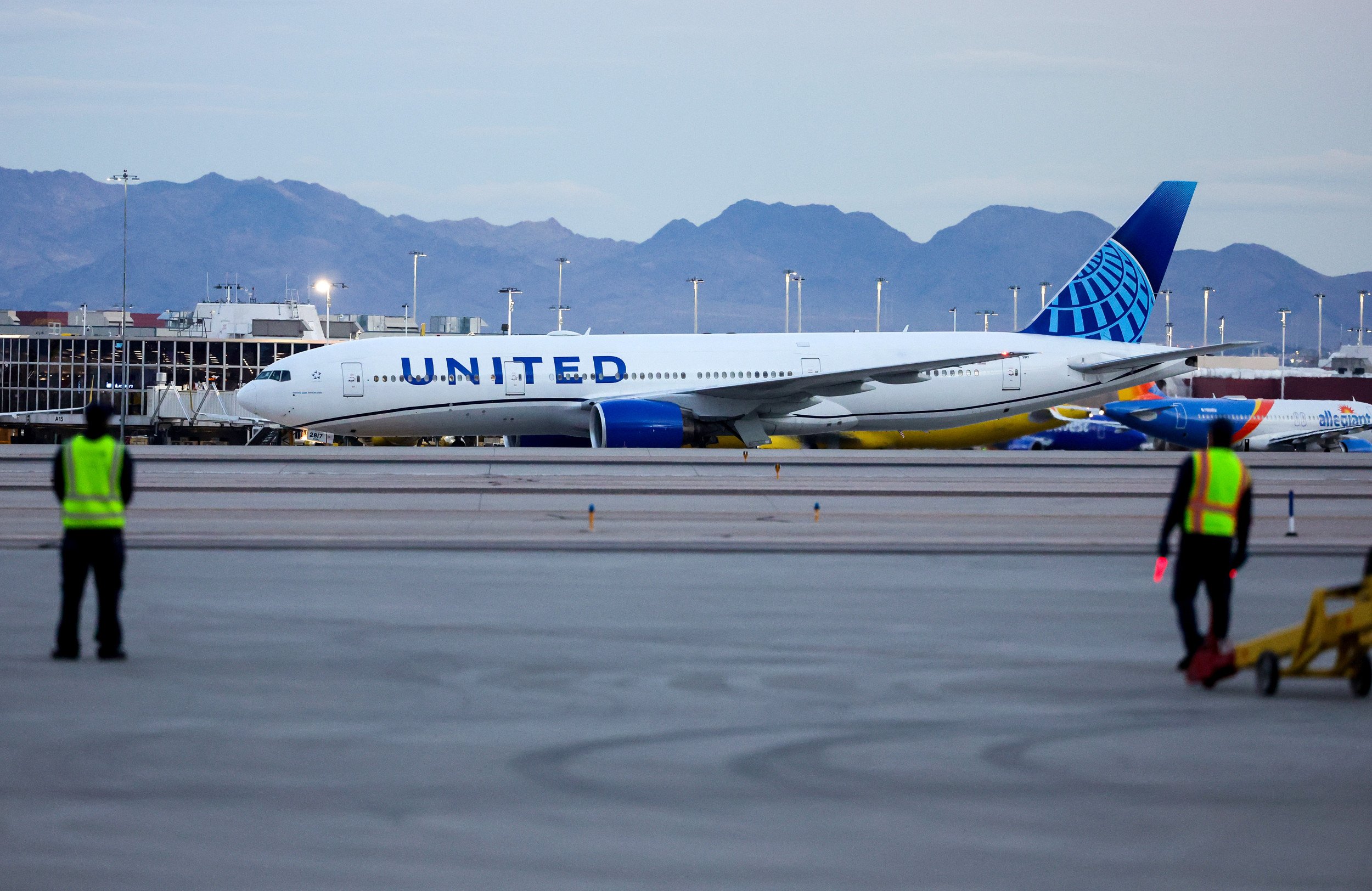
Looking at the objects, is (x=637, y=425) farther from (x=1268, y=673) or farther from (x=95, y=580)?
(x=1268, y=673)

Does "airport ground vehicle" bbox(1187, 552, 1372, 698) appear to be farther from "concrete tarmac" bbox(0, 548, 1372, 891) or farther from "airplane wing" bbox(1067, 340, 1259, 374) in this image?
"airplane wing" bbox(1067, 340, 1259, 374)

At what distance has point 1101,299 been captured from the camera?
157ft

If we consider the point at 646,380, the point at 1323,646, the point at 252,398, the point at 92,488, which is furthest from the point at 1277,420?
the point at 92,488

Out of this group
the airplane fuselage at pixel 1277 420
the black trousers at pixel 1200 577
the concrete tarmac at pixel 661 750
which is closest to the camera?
the concrete tarmac at pixel 661 750

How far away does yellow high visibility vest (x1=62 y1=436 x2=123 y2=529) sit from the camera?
11.1 metres

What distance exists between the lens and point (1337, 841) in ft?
21.9

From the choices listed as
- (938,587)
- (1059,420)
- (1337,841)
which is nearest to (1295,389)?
(1059,420)

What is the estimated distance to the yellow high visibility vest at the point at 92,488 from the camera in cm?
1105

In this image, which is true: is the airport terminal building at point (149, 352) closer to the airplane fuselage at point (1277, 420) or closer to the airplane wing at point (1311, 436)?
the airplane fuselage at point (1277, 420)

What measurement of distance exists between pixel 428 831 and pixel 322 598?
309 inches

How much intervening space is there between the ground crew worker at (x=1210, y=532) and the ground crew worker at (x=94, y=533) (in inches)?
299

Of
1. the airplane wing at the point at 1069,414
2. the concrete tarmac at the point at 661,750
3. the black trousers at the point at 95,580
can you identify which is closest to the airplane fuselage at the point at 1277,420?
the airplane wing at the point at 1069,414

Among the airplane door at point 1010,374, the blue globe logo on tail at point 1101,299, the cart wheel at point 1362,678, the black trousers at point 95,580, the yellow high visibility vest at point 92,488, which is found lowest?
the cart wheel at point 1362,678

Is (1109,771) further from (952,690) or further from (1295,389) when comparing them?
(1295,389)
